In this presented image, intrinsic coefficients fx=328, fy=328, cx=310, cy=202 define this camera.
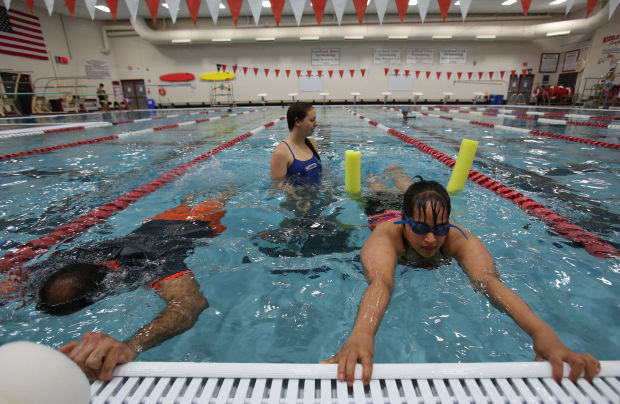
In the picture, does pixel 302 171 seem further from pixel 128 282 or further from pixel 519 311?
pixel 519 311

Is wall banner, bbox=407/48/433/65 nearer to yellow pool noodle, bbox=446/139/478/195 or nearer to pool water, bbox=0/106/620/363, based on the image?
pool water, bbox=0/106/620/363

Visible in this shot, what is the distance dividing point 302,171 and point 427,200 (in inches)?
79.8

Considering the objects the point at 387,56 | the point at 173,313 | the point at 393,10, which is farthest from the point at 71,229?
the point at 387,56

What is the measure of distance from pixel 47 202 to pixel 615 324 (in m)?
4.61

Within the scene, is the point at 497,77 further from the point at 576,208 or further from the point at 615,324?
the point at 615,324

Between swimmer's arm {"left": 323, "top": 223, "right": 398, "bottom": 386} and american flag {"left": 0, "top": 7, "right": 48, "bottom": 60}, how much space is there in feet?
67.2

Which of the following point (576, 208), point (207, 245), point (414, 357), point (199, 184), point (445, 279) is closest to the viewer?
point (414, 357)

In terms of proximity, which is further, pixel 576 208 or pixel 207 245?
pixel 576 208

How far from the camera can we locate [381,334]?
1.52 m

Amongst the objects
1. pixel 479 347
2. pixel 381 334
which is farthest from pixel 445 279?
pixel 381 334

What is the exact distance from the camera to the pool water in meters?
1.50

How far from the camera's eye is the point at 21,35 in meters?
15.7

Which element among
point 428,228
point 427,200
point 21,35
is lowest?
point 428,228

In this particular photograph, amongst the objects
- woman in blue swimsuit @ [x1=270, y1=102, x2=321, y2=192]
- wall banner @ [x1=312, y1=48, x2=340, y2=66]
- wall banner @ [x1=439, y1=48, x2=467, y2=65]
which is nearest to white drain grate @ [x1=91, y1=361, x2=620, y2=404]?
woman in blue swimsuit @ [x1=270, y1=102, x2=321, y2=192]
